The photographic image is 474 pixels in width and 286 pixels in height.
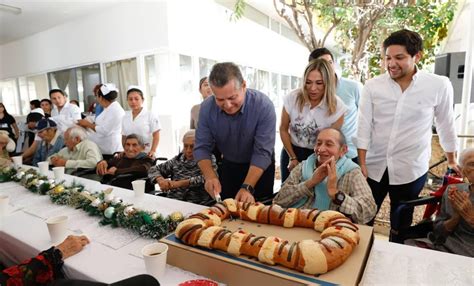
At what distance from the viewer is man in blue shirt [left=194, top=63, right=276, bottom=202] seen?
1.49 metres

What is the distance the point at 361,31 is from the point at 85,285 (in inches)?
144

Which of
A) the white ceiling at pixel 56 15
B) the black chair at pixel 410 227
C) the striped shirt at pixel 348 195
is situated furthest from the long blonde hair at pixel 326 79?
the white ceiling at pixel 56 15

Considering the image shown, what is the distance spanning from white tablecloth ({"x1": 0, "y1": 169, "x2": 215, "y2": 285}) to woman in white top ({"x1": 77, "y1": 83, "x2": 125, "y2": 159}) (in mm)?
1467

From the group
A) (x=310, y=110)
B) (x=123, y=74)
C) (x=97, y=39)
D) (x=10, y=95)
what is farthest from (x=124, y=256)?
(x=10, y=95)

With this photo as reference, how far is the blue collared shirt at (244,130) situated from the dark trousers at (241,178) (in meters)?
0.09

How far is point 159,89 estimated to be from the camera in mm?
5191

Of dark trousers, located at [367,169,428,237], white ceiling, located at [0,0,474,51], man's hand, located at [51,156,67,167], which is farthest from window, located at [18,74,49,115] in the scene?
dark trousers, located at [367,169,428,237]

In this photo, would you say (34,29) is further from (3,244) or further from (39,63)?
(3,244)

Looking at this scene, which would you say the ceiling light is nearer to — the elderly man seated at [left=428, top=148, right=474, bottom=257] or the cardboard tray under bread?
the cardboard tray under bread

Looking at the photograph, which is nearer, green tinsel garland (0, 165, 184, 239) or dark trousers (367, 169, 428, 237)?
green tinsel garland (0, 165, 184, 239)

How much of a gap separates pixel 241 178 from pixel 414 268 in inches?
45.8

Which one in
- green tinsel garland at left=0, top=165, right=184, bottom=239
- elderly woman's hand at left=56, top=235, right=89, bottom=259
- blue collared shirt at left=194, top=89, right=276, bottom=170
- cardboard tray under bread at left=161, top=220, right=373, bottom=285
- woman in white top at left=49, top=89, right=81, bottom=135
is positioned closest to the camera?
cardboard tray under bread at left=161, top=220, right=373, bottom=285

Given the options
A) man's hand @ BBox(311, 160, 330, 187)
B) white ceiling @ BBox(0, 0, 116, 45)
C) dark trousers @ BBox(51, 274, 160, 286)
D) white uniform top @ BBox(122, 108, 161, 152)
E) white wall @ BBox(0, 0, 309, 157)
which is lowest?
dark trousers @ BBox(51, 274, 160, 286)

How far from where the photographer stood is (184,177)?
7.67ft
